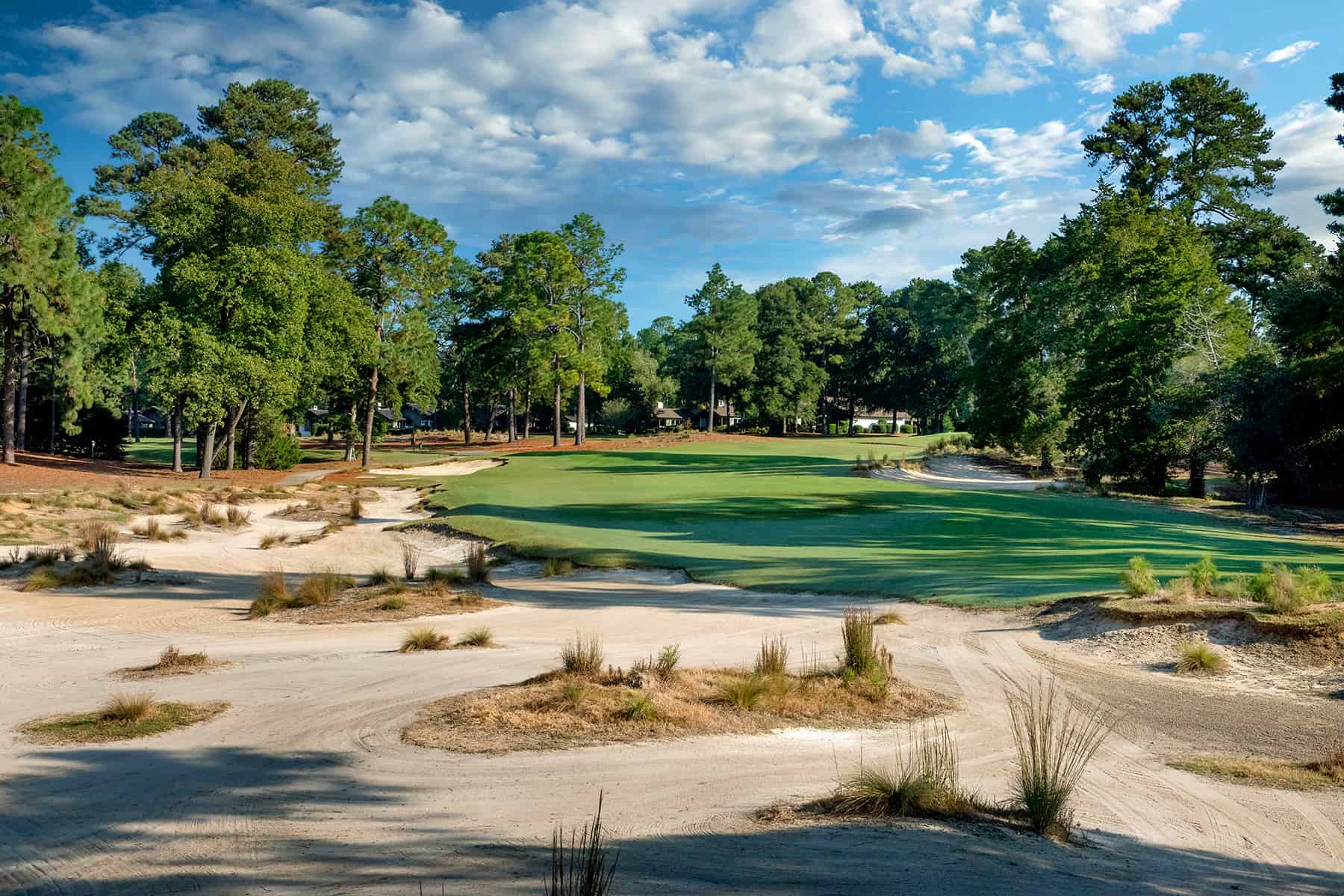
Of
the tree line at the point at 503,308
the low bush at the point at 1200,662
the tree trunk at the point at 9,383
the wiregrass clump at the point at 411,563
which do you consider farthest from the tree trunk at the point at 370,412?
the low bush at the point at 1200,662

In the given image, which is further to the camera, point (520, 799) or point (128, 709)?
point (128, 709)

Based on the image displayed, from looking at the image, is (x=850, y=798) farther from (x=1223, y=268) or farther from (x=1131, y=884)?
(x=1223, y=268)

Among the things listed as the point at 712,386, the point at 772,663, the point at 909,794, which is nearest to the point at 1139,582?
the point at 772,663

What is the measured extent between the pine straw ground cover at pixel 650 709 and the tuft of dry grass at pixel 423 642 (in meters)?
2.71

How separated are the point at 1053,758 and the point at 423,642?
25.9ft

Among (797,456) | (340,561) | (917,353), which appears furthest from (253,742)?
(917,353)

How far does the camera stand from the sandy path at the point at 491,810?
505cm

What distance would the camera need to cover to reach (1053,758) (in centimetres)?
734

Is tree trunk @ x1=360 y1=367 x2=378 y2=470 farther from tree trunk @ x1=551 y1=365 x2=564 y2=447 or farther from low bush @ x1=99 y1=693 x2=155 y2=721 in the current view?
low bush @ x1=99 y1=693 x2=155 y2=721

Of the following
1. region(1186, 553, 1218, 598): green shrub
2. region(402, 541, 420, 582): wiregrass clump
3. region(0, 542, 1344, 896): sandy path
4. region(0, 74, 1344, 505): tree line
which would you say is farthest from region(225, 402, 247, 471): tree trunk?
region(1186, 553, 1218, 598): green shrub

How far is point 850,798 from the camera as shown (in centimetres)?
608

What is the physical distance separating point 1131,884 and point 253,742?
267 inches

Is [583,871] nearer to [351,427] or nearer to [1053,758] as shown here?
[1053,758]

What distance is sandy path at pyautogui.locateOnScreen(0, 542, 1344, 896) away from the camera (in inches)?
199
